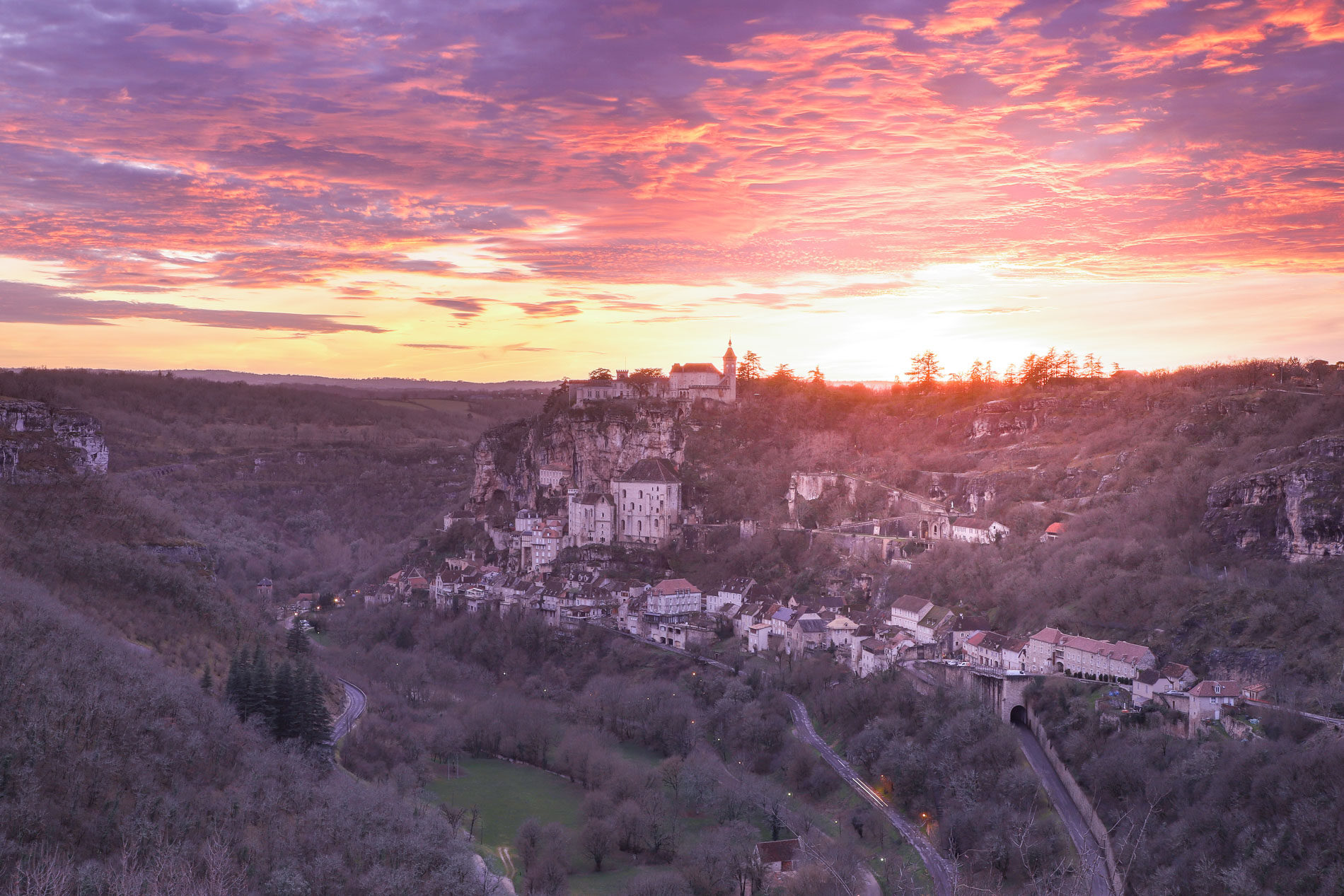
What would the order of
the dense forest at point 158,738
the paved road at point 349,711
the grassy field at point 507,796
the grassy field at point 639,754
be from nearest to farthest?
1. the dense forest at point 158,738
2. the grassy field at point 507,796
3. the paved road at point 349,711
4. the grassy field at point 639,754

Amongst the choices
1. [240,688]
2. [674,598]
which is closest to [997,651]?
[674,598]

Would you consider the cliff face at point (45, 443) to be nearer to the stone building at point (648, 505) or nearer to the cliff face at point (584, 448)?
the stone building at point (648, 505)

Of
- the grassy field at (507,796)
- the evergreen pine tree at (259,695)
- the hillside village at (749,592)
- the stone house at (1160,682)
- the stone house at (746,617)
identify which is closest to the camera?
the evergreen pine tree at (259,695)

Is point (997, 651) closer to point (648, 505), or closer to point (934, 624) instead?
point (934, 624)

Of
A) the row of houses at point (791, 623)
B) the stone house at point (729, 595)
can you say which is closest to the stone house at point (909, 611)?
the row of houses at point (791, 623)

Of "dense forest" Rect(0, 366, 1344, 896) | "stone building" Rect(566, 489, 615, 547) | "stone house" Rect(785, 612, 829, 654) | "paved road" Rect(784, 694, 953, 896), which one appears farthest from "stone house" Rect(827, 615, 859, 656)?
"stone building" Rect(566, 489, 615, 547)

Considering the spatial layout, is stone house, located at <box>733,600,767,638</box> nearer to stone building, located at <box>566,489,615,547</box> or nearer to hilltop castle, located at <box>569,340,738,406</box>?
stone building, located at <box>566,489,615,547</box>

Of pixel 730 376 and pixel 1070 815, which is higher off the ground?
pixel 730 376

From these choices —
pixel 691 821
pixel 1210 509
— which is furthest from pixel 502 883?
pixel 1210 509
